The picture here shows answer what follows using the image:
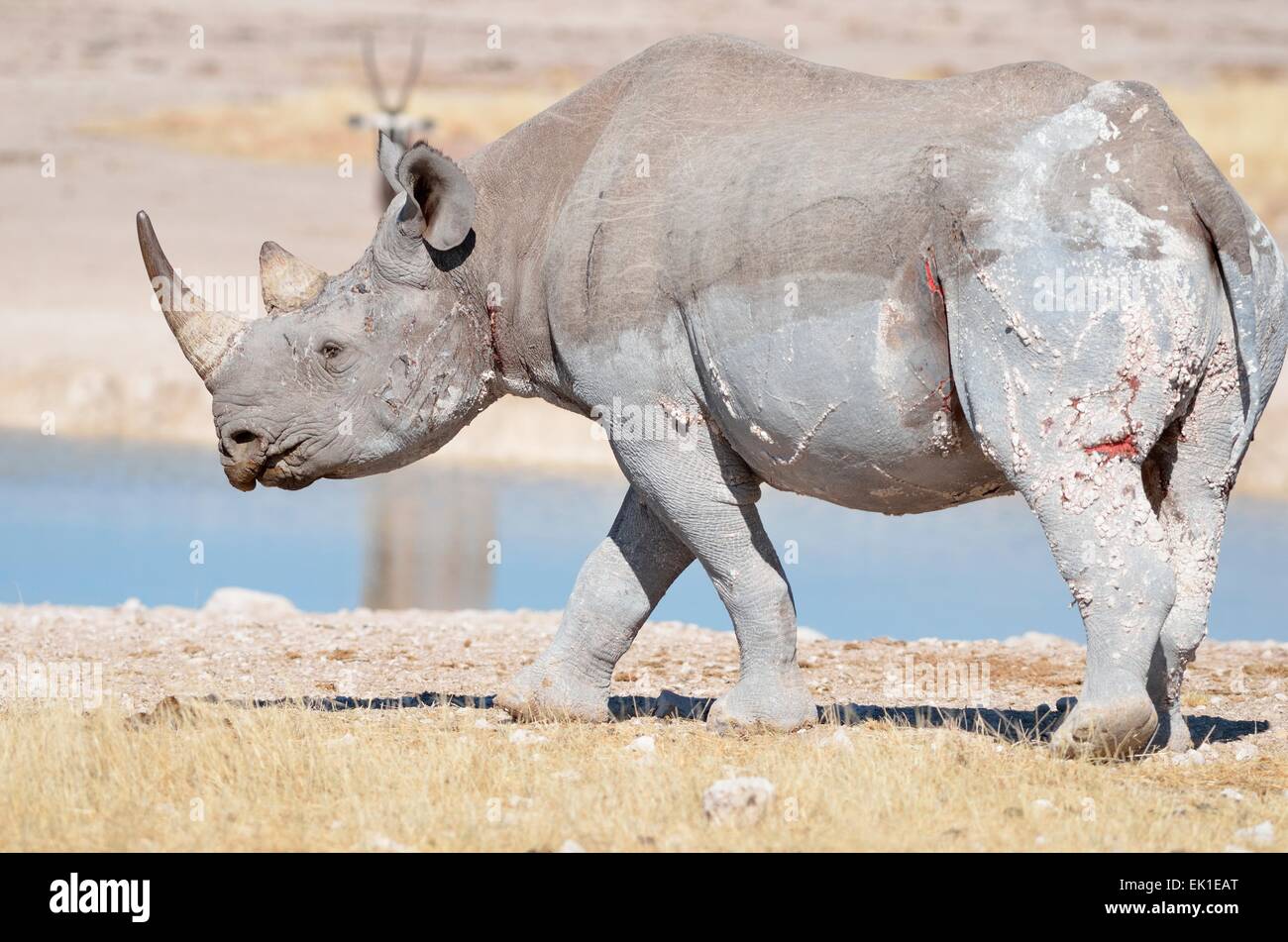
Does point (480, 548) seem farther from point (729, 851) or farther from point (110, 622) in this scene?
point (729, 851)

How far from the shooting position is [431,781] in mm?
6223

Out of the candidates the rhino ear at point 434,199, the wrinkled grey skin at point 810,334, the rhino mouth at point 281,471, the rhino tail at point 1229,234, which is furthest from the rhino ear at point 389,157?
the rhino tail at point 1229,234

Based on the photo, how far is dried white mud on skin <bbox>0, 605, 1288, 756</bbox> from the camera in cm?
934

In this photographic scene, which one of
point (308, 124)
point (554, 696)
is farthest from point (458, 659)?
point (308, 124)

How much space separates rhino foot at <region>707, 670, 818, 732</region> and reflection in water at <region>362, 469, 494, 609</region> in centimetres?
882

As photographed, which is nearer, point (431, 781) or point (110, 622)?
point (431, 781)

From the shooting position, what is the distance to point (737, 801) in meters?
5.68

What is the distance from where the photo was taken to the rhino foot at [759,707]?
7.64 meters

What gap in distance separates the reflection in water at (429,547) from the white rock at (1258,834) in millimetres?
11136

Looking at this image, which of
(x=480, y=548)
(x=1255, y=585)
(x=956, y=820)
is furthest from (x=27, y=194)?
(x=956, y=820)

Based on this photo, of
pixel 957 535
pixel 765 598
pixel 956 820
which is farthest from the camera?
pixel 957 535

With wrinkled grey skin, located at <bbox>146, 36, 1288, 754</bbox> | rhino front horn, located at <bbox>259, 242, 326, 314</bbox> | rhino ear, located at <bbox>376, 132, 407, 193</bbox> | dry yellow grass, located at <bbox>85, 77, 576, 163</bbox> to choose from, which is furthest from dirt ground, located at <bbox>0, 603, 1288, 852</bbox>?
dry yellow grass, located at <bbox>85, 77, 576, 163</bbox>

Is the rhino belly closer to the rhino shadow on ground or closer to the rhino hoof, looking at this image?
the rhino hoof

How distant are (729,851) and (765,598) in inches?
91.0
